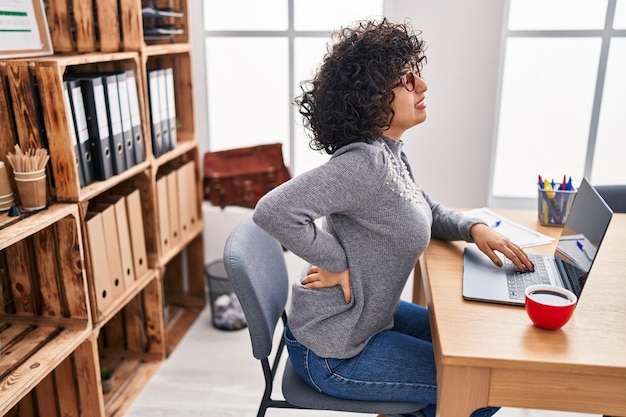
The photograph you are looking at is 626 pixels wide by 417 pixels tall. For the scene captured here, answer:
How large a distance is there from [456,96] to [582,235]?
125 cm

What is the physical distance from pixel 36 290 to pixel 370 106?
1.22 m

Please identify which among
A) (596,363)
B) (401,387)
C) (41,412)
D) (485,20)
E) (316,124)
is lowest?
(41,412)

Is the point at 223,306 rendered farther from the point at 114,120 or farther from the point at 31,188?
the point at 31,188

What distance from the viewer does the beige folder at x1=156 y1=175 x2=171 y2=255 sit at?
2393mm

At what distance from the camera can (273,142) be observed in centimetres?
287

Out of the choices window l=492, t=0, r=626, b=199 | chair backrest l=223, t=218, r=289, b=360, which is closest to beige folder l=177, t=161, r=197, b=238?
chair backrest l=223, t=218, r=289, b=360

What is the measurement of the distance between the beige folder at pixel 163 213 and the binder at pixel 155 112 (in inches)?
4.7

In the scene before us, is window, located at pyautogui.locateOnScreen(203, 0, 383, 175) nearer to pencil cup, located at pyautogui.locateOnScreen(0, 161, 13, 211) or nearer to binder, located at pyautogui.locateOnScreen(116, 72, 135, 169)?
binder, located at pyautogui.locateOnScreen(116, 72, 135, 169)

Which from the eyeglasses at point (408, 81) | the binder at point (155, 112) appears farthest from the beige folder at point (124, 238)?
the eyeglasses at point (408, 81)

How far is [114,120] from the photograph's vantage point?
2027 mm

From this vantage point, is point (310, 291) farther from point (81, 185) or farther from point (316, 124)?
point (81, 185)

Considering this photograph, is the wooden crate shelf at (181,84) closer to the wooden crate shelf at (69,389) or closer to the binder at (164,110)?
the binder at (164,110)

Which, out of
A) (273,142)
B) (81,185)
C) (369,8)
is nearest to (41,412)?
(81,185)

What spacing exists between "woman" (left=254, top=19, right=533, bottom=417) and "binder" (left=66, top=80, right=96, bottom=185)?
78cm
